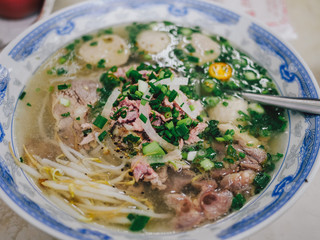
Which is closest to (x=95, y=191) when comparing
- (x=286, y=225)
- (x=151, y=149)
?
(x=151, y=149)

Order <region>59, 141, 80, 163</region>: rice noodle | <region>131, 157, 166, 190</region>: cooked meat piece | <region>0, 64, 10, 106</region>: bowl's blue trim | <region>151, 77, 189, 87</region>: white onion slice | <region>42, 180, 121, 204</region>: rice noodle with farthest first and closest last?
<region>151, 77, 189, 87</region>: white onion slice < <region>0, 64, 10, 106</region>: bowl's blue trim < <region>59, 141, 80, 163</region>: rice noodle < <region>131, 157, 166, 190</region>: cooked meat piece < <region>42, 180, 121, 204</region>: rice noodle

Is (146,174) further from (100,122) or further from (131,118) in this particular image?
(100,122)

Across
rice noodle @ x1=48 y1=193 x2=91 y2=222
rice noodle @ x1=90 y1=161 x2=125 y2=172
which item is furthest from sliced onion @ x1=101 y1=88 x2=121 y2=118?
rice noodle @ x1=48 y1=193 x2=91 y2=222

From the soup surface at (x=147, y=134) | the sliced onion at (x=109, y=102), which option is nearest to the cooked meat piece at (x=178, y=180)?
the soup surface at (x=147, y=134)

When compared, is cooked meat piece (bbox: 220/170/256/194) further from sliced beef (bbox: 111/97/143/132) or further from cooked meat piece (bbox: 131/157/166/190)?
sliced beef (bbox: 111/97/143/132)

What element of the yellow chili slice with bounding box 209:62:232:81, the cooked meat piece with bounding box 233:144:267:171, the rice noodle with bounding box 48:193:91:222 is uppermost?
the yellow chili slice with bounding box 209:62:232:81

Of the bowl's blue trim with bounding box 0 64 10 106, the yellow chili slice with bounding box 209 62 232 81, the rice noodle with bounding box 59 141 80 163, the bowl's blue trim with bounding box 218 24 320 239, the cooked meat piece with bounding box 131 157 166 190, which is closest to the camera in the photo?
the bowl's blue trim with bounding box 218 24 320 239
